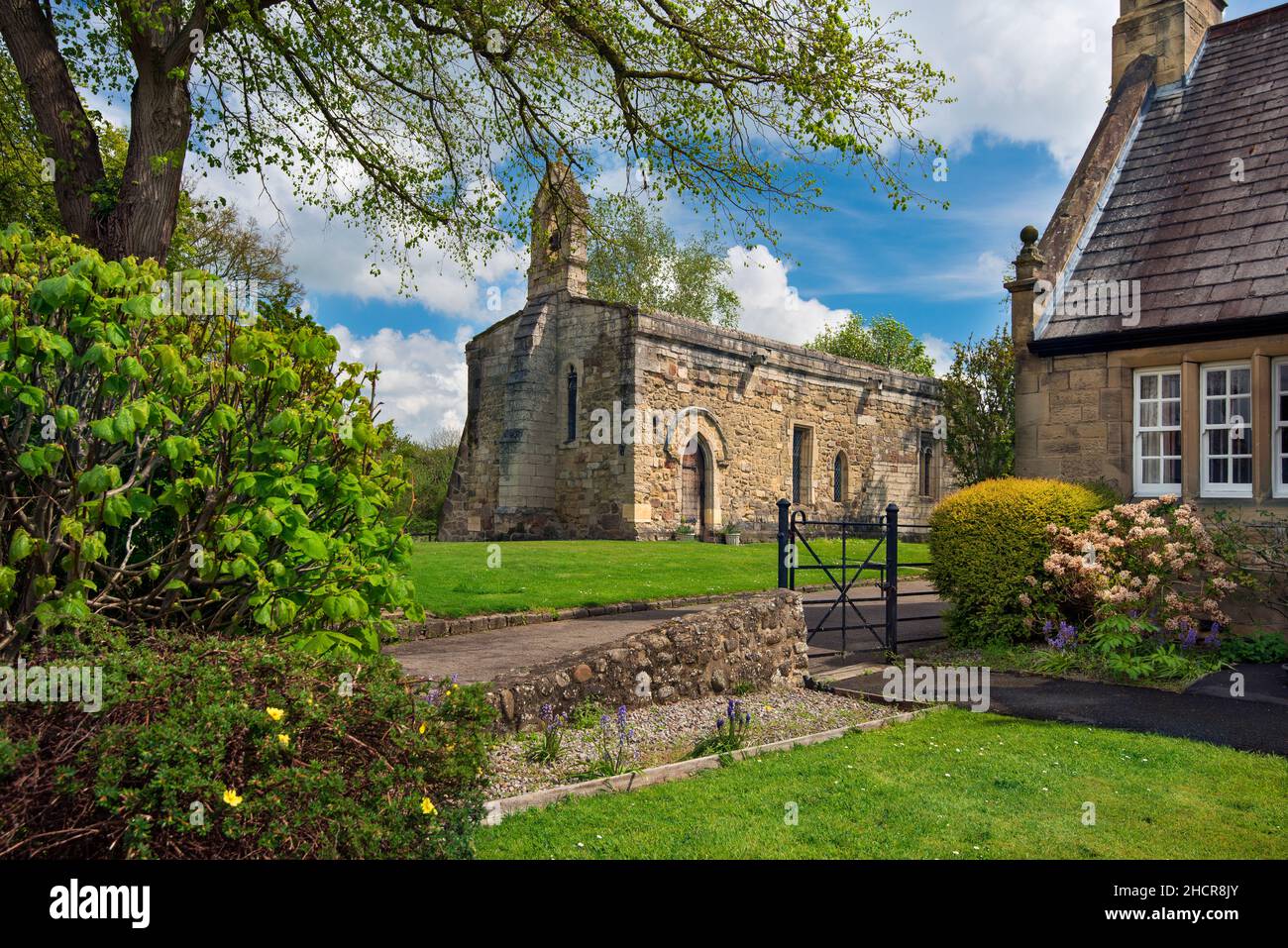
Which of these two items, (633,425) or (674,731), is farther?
(633,425)

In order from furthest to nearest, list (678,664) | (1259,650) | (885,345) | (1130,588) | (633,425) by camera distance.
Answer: (885,345)
(633,425)
(1130,588)
(1259,650)
(678,664)

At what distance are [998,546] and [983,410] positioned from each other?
58.7ft

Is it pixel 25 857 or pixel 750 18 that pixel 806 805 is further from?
pixel 750 18

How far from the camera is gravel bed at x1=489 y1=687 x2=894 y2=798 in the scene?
5.72 metres

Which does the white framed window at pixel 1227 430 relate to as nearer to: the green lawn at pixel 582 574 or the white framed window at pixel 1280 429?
the white framed window at pixel 1280 429

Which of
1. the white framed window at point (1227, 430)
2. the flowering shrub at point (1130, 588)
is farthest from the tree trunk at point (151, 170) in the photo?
the white framed window at point (1227, 430)

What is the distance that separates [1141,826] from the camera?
4.93m

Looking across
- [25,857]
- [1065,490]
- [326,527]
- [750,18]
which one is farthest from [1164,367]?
[25,857]

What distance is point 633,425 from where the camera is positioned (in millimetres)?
23797

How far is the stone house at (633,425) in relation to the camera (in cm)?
2427

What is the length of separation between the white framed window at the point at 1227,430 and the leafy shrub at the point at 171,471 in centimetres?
1035
